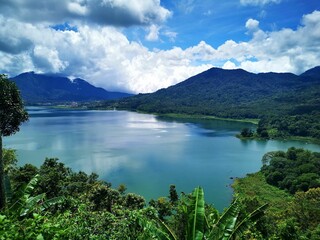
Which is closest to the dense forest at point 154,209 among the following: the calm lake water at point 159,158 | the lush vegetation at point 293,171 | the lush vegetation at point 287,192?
the lush vegetation at point 287,192

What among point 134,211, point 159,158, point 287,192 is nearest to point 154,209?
point 134,211

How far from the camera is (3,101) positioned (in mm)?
14867

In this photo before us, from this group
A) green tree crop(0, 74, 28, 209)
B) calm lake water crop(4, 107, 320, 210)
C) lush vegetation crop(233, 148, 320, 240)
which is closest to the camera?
green tree crop(0, 74, 28, 209)

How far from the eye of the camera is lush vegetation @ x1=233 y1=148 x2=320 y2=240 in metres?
20.2

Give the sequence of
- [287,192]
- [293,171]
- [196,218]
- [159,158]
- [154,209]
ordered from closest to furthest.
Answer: [196,218] < [154,209] < [287,192] < [293,171] < [159,158]

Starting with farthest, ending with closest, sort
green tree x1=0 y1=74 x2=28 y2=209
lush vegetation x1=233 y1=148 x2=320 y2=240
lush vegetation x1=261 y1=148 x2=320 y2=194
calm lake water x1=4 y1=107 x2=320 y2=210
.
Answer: calm lake water x1=4 y1=107 x2=320 y2=210 < lush vegetation x1=261 y1=148 x2=320 y2=194 < lush vegetation x1=233 y1=148 x2=320 y2=240 < green tree x1=0 y1=74 x2=28 y2=209

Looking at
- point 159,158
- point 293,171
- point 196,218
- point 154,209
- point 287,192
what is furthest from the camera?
point 159,158

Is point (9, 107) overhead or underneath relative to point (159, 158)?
overhead

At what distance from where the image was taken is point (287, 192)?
1502 inches

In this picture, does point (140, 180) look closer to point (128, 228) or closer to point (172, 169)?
point (172, 169)

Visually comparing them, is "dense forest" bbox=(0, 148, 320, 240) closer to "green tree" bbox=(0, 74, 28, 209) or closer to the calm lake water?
"green tree" bbox=(0, 74, 28, 209)

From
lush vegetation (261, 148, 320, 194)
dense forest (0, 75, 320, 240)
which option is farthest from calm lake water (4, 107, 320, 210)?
dense forest (0, 75, 320, 240)

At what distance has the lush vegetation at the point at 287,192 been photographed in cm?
2025

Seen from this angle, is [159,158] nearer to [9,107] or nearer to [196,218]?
[9,107]
